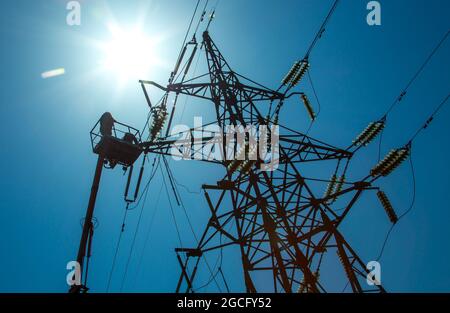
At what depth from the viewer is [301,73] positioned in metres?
14.3

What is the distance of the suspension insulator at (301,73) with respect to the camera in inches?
552

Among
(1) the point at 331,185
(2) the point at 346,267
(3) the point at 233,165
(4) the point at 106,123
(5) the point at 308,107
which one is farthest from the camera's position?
(4) the point at 106,123

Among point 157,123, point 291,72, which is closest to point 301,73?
point 291,72

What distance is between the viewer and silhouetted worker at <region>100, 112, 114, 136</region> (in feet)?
50.9

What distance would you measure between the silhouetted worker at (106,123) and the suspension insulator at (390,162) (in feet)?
38.1

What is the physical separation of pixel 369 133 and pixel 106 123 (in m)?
11.6

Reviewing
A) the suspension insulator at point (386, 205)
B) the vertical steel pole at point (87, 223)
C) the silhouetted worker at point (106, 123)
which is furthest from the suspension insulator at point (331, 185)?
the silhouetted worker at point (106, 123)

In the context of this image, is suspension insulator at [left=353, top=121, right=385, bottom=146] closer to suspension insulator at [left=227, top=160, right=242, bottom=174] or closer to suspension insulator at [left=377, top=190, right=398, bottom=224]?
suspension insulator at [left=377, top=190, right=398, bottom=224]

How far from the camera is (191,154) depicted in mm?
14602

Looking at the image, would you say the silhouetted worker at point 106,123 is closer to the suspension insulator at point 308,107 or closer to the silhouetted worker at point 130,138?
the silhouetted worker at point 130,138

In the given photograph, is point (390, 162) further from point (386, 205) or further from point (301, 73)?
point (301, 73)

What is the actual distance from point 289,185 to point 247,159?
1936 mm
